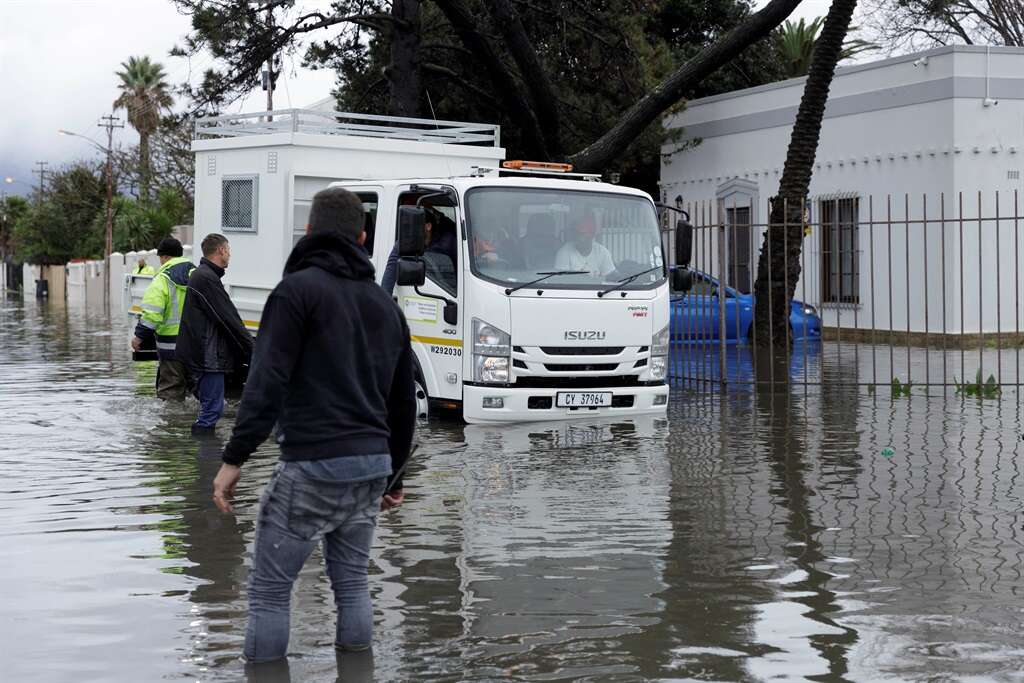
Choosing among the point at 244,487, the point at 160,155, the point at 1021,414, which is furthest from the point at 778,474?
the point at 160,155

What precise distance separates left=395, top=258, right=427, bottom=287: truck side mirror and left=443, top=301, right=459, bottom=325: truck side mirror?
30cm

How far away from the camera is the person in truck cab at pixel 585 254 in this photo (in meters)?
12.7

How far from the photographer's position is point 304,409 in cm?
536

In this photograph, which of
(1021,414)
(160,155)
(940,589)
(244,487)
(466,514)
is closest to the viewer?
(940,589)

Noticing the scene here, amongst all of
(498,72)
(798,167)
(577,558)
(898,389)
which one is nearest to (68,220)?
(498,72)

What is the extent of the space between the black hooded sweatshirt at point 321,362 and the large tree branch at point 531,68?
764 inches

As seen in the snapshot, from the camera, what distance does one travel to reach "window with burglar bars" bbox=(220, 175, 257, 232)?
48.8 ft

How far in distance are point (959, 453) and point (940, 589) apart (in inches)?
198

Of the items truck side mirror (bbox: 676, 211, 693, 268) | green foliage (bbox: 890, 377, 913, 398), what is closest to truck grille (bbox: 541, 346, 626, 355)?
truck side mirror (bbox: 676, 211, 693, 268)

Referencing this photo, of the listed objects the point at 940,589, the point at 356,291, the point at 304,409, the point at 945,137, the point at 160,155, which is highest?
the point at 160,155

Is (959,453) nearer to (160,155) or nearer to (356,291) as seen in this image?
(356,291)

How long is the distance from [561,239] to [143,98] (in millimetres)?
73513

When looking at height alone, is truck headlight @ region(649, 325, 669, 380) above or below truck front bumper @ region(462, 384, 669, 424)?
above

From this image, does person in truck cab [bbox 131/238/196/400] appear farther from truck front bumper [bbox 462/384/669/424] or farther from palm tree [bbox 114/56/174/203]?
palm tree [bbox 114/56/174/203]
